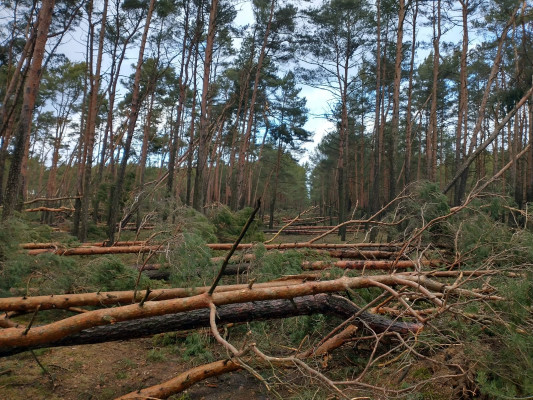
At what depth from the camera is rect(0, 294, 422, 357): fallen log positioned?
11.5ft

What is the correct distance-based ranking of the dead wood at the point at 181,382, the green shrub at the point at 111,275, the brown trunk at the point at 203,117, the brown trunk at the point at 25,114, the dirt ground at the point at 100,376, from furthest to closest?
the brown trunk at the point at 203,117, the brown trunk at the point at 25,114, the green shrub at the point at 111,275, the dirt ground at the point at 100,376, the dead wood at the point at 181,382

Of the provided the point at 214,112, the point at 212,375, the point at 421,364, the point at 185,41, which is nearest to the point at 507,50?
the point at 185,41

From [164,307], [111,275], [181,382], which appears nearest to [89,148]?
[111,275]

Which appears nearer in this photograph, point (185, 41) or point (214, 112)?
point (185, 41)

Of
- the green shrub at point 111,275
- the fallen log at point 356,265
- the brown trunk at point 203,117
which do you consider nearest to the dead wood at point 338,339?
Result: the fallen log at point 356,265

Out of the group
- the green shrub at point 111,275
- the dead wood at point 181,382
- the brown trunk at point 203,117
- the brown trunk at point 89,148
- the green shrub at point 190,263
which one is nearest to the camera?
the dead wood at point 181,382

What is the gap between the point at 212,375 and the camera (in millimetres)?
3443

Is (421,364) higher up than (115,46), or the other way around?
(115,46)

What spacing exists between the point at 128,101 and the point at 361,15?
42.4 feet

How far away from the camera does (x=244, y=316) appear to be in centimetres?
371

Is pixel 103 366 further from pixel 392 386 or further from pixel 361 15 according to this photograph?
pixel 361 15

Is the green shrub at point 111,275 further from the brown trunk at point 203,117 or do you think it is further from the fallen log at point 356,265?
the brown trunk at point 203,117

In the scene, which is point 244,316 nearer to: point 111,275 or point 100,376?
point 100,376

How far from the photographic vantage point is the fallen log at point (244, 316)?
349 centimetres
